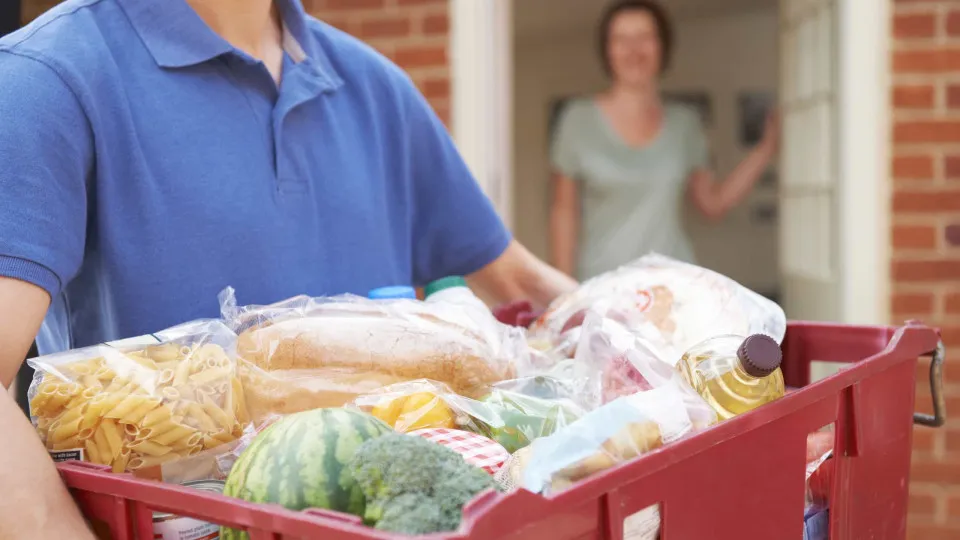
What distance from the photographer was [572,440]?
593 mm

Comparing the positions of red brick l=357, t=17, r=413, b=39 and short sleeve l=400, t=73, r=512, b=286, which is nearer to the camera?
short sleeve l=400, t=73, r=512, b=286

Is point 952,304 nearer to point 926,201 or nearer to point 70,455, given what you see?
point 926,201

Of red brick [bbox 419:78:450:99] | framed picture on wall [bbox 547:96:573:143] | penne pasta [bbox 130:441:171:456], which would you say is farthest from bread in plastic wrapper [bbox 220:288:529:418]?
framed picture on wall [bbox 547:96:573:143]

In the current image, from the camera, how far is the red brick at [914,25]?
2.36 meters

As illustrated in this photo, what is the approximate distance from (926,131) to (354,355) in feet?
6.66

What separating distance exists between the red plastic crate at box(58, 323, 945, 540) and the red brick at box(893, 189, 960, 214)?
1.57 metres

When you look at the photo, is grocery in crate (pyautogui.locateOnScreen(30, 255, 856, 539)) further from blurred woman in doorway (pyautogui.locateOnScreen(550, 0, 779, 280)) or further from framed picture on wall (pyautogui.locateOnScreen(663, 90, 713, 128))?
framed picture on wall (pyautogui.locateOnScreen(663, 90, 713, 128))

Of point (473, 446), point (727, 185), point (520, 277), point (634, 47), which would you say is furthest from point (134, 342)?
point (727, 185)

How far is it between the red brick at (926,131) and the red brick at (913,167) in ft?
0.15

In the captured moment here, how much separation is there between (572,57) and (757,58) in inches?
44.1

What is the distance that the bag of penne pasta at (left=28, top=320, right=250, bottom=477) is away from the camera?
0.70 m

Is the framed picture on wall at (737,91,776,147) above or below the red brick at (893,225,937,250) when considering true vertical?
above

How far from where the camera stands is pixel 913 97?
2385 mm

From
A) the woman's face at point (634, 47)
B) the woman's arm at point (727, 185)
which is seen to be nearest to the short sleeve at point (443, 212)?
the woman's face at point (634, 47)
